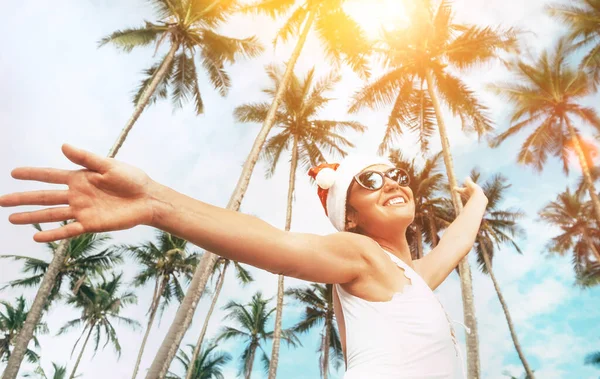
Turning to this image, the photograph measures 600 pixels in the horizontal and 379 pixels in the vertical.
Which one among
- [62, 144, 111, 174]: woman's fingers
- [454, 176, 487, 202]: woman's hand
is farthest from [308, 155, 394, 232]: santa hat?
[62, 144, 111, 174]: woman's fingers

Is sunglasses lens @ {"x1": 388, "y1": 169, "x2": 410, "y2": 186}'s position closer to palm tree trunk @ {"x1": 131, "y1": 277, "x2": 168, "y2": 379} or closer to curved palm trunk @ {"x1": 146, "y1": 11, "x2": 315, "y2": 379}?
curved palm trunk @ {"x1": 146, "y1": 11, "x2": 315, "y2": 379}

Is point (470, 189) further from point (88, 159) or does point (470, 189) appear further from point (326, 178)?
point (88, 159)

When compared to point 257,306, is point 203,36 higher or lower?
higher

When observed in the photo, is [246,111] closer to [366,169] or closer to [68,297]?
[366,169]

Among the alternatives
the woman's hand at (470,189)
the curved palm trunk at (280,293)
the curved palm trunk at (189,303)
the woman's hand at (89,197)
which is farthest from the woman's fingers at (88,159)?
the curved palm trunk at (280,293)

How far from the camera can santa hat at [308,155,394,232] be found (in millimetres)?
1855

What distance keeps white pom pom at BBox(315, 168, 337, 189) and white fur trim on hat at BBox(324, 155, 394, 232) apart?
0.02 m

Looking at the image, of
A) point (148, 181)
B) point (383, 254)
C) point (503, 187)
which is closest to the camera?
point (148, 181)

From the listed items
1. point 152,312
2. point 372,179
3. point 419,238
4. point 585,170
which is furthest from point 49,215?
point 152,312

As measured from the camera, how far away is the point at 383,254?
145 cm

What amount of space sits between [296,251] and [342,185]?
742 millimetres

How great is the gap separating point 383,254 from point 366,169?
1.79 feet

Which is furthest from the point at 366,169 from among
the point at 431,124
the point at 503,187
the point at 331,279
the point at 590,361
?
the point at 590,361

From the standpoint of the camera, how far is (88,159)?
1063 millimetres
